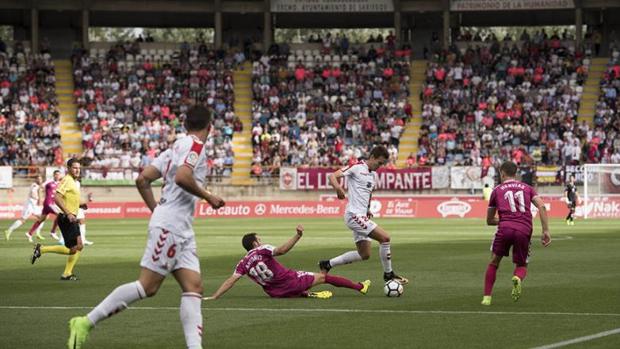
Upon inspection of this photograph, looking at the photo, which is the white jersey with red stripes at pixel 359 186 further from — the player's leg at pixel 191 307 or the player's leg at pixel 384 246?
the player's leg at pixel 191 307

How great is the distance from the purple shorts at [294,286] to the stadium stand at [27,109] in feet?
138

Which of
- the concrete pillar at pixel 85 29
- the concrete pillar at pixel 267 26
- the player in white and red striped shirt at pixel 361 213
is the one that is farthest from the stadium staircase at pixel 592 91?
the player in white and red striped shirt at pixel 361 213

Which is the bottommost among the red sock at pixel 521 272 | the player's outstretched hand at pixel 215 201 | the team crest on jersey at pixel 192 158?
the red sock at pixel 521 272

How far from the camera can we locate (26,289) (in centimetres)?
1973

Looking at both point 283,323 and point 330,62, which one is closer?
point 283,323

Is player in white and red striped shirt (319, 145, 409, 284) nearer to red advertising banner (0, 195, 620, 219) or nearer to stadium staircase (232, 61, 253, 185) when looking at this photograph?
red advertising banner (0, 195, 620, 219)

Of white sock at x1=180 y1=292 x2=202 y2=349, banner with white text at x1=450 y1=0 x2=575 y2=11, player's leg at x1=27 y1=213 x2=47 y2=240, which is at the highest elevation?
banner with white text at x1=450 y1=0 x2=575 y2=11

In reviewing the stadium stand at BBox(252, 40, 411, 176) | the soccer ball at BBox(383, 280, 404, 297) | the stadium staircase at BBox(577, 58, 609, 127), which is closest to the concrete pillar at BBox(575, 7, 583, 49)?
the stadium staircase at BBox(577, 58, 609, 127)

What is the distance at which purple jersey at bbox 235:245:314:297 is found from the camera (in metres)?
17.0

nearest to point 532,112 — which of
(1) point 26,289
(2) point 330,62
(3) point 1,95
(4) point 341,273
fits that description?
(2) point 330,62

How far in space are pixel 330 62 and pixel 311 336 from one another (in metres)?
54.9

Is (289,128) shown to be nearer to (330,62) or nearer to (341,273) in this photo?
(330,62)

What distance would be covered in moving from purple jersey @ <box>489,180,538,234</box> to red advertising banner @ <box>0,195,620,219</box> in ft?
121

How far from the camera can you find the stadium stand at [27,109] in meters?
58.2
